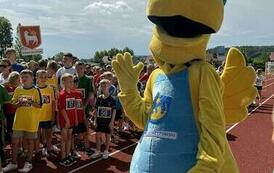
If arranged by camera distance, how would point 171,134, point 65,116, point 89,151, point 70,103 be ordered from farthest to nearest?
point 89,151 → point 70,103 → point 65,116 → point 171,134

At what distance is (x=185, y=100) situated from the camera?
3.13 meters

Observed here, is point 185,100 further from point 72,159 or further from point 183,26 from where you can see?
point 72,159

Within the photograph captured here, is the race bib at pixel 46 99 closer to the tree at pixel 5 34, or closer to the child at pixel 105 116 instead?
the child at pixel 105 116

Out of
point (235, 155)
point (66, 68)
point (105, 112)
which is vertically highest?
point (66, 68)

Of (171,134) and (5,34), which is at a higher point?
(5,34)

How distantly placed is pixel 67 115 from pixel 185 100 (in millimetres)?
4620

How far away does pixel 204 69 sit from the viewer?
316 centimetres

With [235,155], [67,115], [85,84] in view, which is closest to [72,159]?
[67,115]

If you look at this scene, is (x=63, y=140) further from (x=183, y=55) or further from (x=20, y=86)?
(x=183, y=55)

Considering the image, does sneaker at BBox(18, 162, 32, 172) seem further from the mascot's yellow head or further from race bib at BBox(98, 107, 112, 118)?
the mascot's yellow head

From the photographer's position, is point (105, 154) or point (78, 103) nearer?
point (78, 103)

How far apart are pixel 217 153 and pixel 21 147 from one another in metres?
5.89

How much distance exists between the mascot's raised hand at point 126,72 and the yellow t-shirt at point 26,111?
147 inches

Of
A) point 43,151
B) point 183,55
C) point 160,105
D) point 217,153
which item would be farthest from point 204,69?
point 43,151
